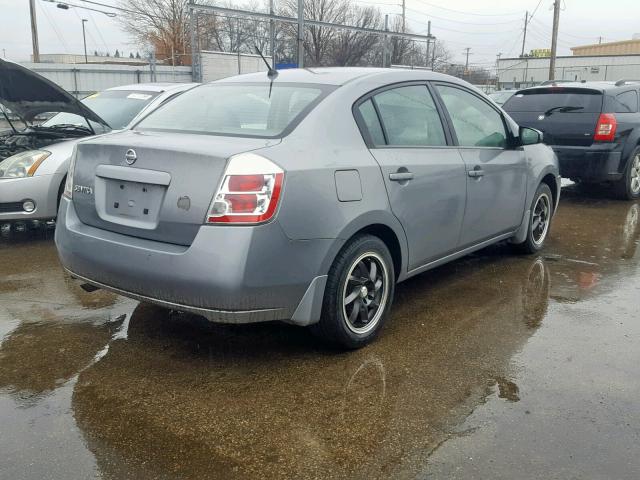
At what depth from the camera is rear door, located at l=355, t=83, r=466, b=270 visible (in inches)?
140

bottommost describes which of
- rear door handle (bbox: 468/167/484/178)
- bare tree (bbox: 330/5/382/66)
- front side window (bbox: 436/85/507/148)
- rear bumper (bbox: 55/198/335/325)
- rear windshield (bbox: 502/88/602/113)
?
rear bumper (bbox: 55/198/335/325)

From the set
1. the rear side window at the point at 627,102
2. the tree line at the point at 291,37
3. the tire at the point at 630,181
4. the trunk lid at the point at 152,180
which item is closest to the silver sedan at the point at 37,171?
the trunk lid at the point at 152,180

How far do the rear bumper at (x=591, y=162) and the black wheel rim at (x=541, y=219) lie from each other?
2.73 meters

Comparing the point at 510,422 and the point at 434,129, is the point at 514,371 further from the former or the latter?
the point at 434,129

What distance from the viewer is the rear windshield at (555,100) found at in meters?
8.10

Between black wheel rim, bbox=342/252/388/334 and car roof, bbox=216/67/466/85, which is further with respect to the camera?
car roof, bbox=216/67/466/85

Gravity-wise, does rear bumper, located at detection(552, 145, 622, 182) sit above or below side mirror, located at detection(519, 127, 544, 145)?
below

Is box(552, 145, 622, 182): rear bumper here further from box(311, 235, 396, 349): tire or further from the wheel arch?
box(311, 235, 396, 349): tire

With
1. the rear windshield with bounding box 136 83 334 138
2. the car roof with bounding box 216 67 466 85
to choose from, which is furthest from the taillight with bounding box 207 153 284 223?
the car roof with bounding box 216 67 466 85

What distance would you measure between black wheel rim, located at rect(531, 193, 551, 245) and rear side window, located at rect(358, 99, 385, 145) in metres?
2.50

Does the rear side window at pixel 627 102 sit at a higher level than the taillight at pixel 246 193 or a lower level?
higher

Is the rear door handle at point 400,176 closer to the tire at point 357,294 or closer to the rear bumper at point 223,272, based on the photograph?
the tire at point 357,294

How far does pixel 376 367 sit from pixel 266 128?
1.44 metres

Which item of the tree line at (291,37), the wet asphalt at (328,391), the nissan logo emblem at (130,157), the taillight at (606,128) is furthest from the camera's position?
the tree line at (291,37)
